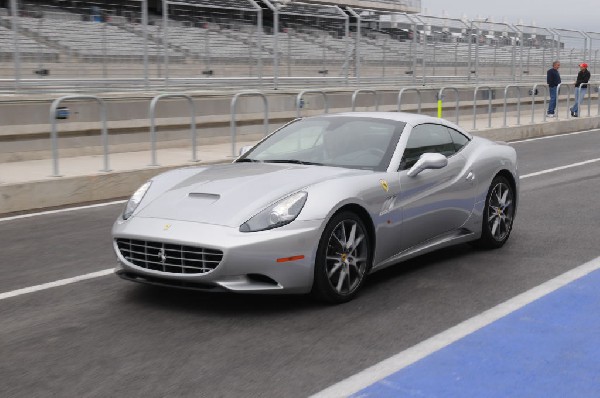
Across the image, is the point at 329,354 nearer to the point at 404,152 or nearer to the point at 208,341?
the point at 208,341

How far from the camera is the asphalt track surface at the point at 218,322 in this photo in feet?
15.3

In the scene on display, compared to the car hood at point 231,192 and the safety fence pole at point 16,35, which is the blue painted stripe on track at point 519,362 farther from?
the safety fence pole at point 16,35

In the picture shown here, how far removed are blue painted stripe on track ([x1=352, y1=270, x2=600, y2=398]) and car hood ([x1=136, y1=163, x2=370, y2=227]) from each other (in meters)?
1.60

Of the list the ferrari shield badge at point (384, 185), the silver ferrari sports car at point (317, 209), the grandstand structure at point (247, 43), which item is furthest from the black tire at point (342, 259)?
the grandstand structure at point (247, 43)

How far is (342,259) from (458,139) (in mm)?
2311

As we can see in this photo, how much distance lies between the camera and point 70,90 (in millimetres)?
16359

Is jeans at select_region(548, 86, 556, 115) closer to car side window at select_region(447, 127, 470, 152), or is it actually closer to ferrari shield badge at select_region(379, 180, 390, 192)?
car side window at select_region(447, 127, 470, 152)

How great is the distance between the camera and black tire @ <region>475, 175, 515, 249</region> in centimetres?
803

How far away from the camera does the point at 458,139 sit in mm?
8016

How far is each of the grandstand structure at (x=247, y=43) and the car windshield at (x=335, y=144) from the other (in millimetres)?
8570

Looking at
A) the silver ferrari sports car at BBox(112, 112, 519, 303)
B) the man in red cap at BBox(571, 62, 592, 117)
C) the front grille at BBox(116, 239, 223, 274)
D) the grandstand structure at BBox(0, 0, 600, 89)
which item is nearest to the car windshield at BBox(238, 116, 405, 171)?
the silver ferrari sports car at BBox(112, 112, 519, 303)

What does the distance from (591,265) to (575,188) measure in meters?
5.36

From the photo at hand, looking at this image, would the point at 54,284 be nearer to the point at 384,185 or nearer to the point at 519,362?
the point at 384,185

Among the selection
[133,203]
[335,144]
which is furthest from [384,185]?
[133,203]
